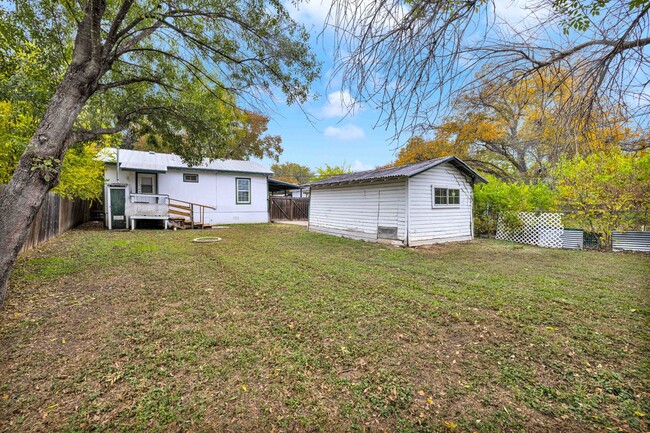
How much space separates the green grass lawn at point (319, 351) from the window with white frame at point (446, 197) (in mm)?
4489

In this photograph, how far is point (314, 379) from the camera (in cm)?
213

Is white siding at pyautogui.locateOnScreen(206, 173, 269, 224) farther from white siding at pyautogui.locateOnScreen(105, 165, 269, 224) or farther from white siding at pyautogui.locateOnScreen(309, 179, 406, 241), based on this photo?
white siding at pyautogui.locateOnScreen(309, 179, 406, 241)

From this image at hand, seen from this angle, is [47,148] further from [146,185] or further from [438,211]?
[146,185]

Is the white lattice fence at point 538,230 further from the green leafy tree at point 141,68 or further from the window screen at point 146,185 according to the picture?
the window screen at point 146,185

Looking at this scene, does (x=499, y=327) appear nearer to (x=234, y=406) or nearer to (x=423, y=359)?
(x=423, y=359)

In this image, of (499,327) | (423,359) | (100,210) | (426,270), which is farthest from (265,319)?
(100,210)

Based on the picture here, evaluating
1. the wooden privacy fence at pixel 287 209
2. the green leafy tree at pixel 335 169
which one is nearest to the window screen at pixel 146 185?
the wooden privacy fence at pixel 287 209

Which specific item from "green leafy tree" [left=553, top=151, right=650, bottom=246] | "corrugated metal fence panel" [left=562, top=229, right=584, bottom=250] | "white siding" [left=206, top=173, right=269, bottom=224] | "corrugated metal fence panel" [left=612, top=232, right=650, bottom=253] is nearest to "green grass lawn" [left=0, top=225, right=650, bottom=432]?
"green leafy tree" [left=553, top=151, right=650, bottom=246]

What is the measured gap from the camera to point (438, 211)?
9367mm

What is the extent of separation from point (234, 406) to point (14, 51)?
7.12 meters

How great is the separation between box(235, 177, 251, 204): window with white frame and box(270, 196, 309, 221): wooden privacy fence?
3104 mm

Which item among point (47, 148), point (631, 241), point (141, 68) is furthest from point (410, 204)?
point (47, 148)

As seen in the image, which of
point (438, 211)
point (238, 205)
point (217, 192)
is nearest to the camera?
point (438, 211)

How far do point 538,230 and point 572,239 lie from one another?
90cm
